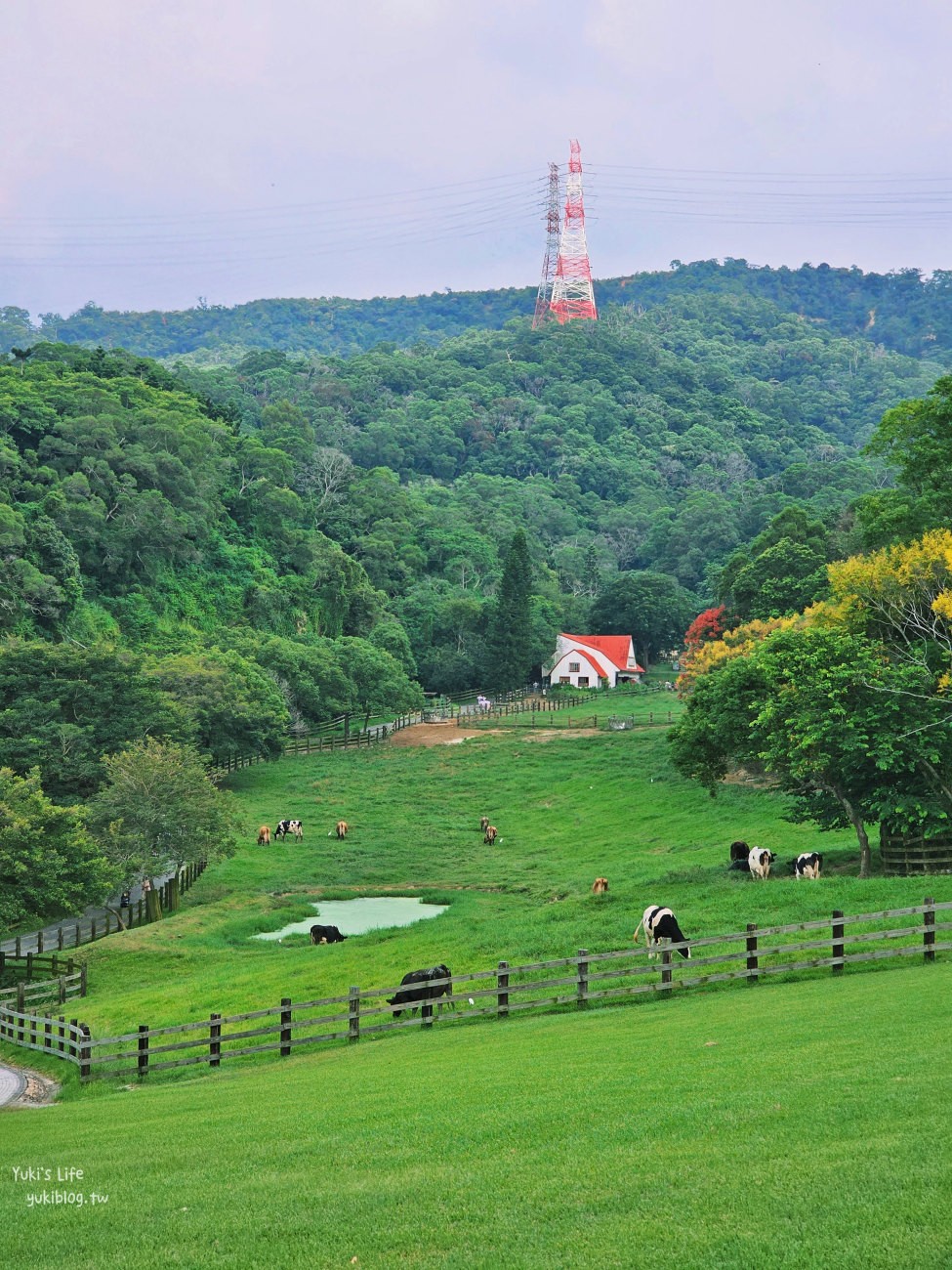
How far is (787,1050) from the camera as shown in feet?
42.9

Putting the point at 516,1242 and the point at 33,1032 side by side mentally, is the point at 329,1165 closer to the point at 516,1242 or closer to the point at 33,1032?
the point at 516,1242

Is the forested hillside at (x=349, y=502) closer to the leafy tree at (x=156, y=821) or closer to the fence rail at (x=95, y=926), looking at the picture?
the fence rail at (x=95, y=926)

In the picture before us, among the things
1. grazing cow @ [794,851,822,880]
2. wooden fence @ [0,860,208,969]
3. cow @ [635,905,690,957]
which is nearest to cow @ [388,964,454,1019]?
cow @ [635,905,690,957]

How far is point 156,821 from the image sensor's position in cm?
4006

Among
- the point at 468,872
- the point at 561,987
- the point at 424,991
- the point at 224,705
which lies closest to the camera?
the point at 561,987

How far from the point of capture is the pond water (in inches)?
1427

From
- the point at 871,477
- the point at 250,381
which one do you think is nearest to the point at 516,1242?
the point at 871,477

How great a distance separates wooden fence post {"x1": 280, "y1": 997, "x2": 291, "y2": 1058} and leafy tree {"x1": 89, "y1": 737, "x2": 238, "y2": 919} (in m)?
20.4

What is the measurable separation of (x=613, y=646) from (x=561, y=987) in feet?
277

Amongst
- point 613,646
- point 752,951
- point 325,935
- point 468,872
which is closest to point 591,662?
point 613,646

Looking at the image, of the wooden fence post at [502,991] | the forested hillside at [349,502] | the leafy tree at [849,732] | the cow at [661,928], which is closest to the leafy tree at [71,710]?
the forested hillside at [349,502]

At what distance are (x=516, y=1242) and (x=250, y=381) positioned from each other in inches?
7139

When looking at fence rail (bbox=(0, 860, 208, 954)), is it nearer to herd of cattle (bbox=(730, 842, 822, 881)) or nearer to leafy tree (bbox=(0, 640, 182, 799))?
leafy tree (bbox=(0, 640, 182, 799))

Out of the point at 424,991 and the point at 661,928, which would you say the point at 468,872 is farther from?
the point at 424,991
